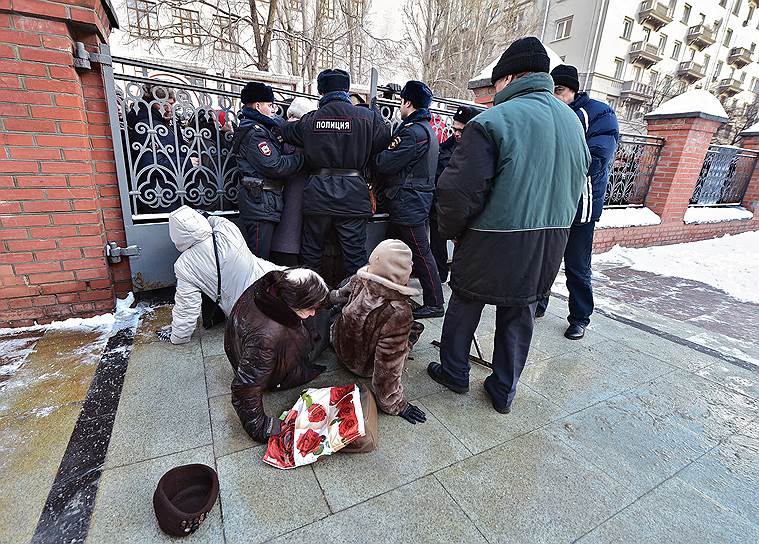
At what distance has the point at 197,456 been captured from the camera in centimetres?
174

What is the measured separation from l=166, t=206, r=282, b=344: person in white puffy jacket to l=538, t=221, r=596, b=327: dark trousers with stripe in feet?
7.92

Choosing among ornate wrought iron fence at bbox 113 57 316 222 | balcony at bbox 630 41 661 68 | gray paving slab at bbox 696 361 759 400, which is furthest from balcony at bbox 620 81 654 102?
ornate wrought iron fence at bbox 113 57 316 222

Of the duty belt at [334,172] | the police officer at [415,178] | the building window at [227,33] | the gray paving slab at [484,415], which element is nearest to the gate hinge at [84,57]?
the duty belt at [334,172]

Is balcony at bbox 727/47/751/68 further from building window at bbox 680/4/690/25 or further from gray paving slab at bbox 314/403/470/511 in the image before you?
gray paving slab at bbox 314/403/470/511

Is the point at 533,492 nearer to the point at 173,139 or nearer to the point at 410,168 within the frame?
the point at 410,168

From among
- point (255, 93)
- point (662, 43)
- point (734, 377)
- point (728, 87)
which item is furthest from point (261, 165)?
point (728, 87)

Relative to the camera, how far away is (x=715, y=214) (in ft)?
24.9

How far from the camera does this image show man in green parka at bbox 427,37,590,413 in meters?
1.83

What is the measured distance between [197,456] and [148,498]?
0.25m

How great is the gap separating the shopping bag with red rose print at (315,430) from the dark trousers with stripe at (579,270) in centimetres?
198

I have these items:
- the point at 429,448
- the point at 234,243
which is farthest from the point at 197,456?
the point at 234,243

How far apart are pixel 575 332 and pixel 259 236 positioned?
9.59ft

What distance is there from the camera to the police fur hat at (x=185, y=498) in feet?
4.37

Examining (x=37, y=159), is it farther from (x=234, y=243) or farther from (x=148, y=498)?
(x=148, y=498)
